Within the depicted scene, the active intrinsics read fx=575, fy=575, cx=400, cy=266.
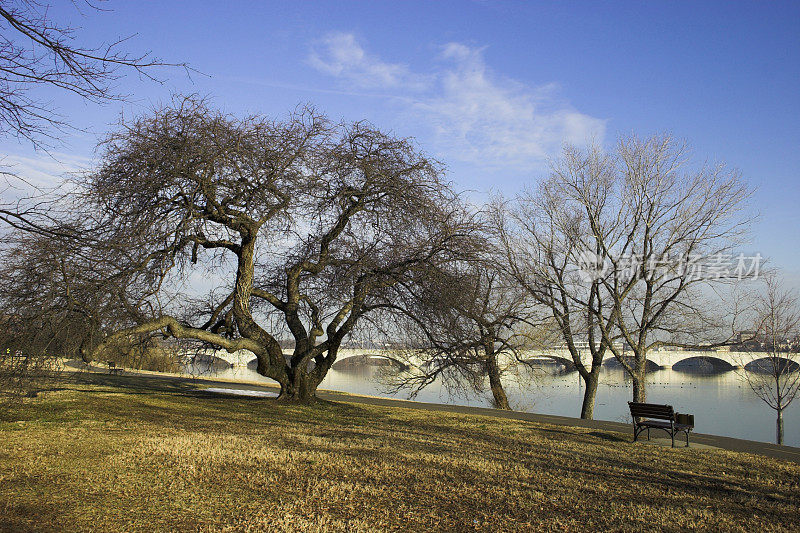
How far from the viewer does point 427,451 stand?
939 cm

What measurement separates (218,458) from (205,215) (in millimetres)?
7228

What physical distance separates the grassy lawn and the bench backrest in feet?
2.30

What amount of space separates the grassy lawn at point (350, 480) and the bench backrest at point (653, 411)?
70cm

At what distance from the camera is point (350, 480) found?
23.0ft

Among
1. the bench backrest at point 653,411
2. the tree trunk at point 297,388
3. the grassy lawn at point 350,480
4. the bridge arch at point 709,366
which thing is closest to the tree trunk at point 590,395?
the bench backrest at point 653,411

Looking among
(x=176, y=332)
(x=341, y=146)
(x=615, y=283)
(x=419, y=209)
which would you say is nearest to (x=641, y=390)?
(x=615, y=283)

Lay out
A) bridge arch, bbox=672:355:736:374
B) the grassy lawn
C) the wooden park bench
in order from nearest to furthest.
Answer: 1. the grassy lawn
2. the wooden park bench
3. bridge arch, bbox=672:355:736:374

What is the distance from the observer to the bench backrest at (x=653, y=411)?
11719mm

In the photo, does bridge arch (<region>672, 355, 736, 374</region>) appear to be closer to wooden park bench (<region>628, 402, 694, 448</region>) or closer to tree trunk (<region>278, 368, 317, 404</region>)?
wooden park bench (<region>628, 402, 694, 448</region>)

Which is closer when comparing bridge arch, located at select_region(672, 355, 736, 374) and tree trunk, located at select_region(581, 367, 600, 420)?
tree trunk, located at select_region(581, 367, 600, 420)

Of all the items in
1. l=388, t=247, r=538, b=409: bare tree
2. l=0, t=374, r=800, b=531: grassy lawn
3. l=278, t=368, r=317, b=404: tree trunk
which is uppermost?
l=388, t=247, r=538, b=409: bare tree

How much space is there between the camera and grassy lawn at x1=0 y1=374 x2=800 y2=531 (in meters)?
5.56

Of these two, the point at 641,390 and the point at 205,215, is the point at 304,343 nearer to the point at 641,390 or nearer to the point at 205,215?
the point at 205,215

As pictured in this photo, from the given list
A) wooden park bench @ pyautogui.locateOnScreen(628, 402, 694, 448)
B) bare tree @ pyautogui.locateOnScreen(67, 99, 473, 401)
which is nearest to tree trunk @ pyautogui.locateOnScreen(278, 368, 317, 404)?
bare tree @ pyautogui.locateOnScreen(67, 99, 473, 401)
